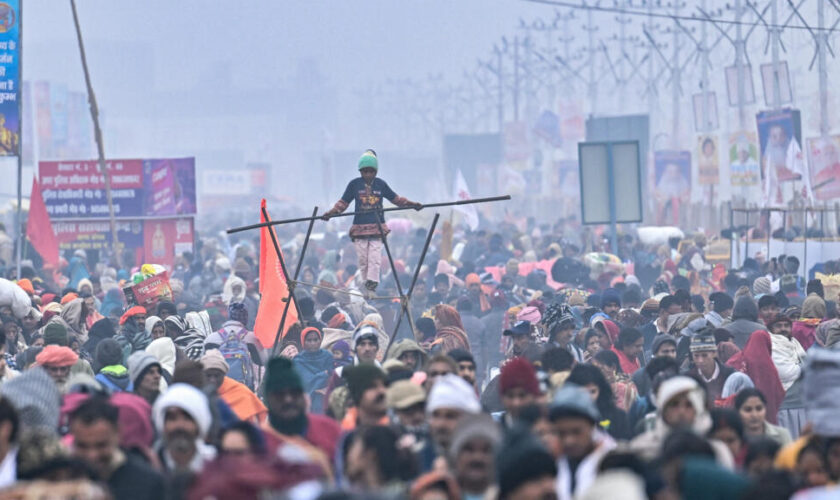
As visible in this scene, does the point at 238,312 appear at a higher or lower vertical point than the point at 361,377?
higher

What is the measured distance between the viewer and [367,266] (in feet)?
42.1

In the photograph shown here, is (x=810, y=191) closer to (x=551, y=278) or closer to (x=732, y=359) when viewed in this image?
(x=551, y=278)

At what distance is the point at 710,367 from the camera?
10.1m

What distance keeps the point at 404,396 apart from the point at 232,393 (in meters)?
2.28

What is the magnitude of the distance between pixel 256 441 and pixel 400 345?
3.91m

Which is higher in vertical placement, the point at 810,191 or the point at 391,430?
the point at 810,191

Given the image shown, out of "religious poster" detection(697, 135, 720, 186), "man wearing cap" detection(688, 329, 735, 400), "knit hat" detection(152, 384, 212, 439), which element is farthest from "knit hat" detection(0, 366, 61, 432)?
"religious poster" detection(697, 135, 720, 186)

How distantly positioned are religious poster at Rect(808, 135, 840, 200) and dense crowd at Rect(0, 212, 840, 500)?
1120 cm

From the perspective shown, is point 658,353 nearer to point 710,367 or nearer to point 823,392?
point 710,367

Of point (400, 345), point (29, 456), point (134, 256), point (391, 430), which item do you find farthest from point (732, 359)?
point (134, 256)

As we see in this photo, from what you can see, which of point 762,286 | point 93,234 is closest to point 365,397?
point 762,286

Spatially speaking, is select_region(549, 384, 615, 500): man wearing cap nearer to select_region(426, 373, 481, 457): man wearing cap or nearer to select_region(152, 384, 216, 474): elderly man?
select_region(426, 373, 481, 457): man wearing cap

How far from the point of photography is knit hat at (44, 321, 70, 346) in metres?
11.3

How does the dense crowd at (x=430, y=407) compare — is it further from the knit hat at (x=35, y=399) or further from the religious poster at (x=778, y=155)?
the religious poster at (x=778, y=155)
